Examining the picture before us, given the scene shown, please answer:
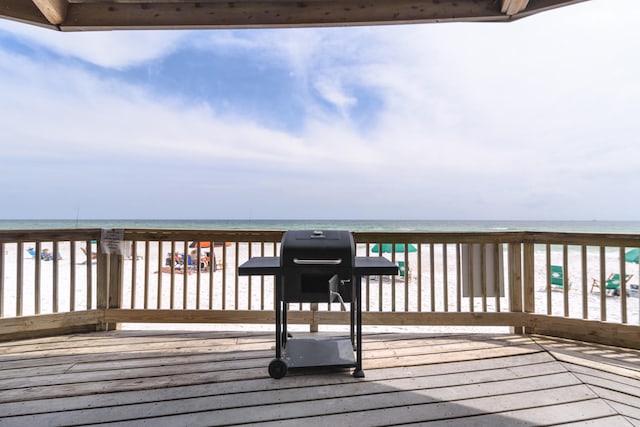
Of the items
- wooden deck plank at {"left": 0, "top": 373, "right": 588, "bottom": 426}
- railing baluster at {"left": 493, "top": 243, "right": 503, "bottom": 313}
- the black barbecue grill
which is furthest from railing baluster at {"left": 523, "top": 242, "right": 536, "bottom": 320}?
the black barbecue grill

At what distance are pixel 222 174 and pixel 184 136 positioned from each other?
6.80 meters

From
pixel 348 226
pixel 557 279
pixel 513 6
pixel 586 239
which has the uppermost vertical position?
pixel 513 6

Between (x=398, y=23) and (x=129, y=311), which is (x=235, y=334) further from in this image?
(x=398, y=23)

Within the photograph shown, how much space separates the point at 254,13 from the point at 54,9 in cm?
142

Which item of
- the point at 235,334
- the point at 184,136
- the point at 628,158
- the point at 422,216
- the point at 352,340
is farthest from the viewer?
the point at 422,216

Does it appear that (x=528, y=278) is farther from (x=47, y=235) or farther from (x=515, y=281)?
(x=47, y=235)

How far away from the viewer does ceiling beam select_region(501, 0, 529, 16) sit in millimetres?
2102

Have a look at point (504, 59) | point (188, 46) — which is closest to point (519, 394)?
point (504, 59)

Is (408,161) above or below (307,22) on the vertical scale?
above

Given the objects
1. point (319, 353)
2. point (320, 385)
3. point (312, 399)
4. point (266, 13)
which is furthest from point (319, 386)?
point (266, 13)

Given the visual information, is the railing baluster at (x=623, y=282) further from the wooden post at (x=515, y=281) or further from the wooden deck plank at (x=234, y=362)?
the wooden deck plank at (x=234, y=362)

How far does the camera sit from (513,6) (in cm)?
215

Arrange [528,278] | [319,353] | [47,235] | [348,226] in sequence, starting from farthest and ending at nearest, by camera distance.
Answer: [348,226]
[528,278]
[47,235]
[319,353]

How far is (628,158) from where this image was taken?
2527cm
